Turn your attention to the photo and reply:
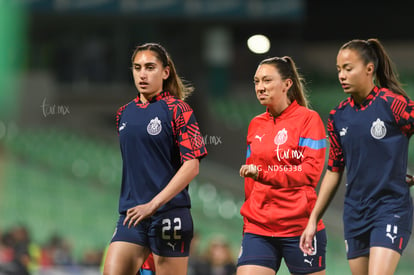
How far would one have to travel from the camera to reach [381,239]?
13.5 ft

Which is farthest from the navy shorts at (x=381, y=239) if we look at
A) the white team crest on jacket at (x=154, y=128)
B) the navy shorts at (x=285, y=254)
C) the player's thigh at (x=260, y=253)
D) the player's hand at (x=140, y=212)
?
the white team crest on jacket at (x=154, y=128)

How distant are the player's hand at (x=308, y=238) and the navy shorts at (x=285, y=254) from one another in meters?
0.08

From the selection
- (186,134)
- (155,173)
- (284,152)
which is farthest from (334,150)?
(155,173)

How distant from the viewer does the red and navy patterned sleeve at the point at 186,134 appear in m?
4.34

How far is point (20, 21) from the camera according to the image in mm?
16250

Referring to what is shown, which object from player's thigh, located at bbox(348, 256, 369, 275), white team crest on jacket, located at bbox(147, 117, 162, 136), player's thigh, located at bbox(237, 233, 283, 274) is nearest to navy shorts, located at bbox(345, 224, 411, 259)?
player's thigh, located at bbox(348, 256, 369, 275)

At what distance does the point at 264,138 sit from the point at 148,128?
0.61 metres

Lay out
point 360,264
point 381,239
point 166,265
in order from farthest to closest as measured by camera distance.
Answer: point 166,265, point 360,264, point 381,239

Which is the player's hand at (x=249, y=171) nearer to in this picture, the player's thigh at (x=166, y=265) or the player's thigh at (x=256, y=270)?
the player's thigh at (x=256, y=270)

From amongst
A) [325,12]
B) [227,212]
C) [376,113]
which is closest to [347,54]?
→ [376,113]

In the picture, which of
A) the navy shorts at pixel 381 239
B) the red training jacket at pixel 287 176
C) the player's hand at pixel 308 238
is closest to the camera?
the navy shorts at pixel 381 239

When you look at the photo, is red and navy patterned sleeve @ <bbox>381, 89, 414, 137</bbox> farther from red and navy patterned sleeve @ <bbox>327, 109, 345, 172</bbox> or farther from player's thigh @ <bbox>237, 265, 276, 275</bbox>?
player's thigh @ <bbox>237, 265, 276, 275</bbox>

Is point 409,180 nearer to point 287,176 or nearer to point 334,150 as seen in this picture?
point 334,150

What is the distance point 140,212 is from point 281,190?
738mm
